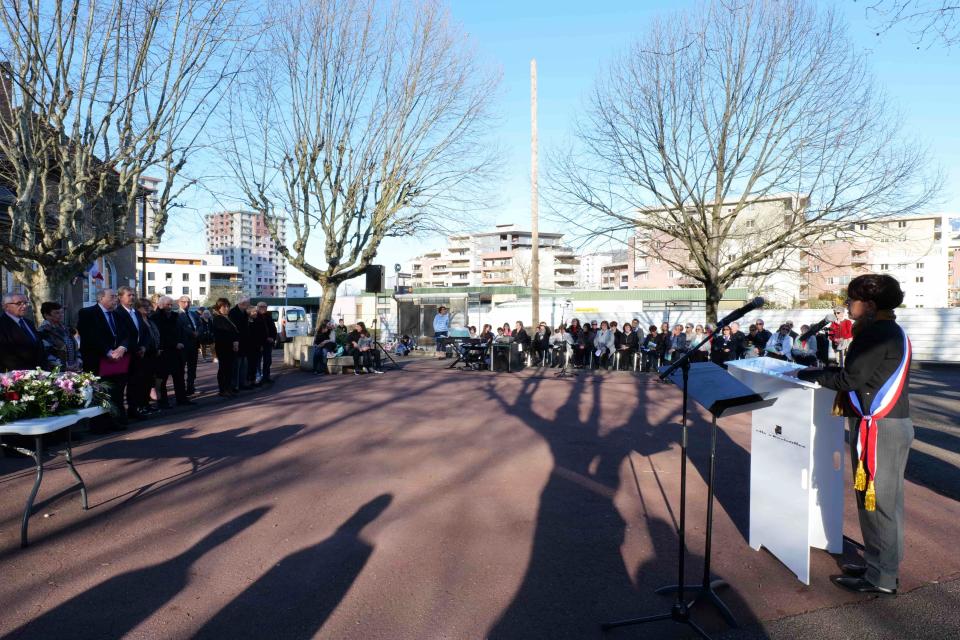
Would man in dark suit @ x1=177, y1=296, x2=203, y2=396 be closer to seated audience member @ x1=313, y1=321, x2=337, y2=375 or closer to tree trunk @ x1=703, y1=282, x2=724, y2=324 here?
seated audience member @ x1=313, y1=321, x2=337, y2=375

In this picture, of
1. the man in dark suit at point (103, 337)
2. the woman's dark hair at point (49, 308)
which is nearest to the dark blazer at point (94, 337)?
the man in dark suit at point (103, 337)

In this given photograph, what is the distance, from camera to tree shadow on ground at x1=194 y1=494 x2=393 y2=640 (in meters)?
3.42

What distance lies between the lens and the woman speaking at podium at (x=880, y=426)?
3.79 meters

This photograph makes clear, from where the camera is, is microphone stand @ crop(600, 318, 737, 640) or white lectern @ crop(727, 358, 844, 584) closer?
microphone stand @ crop(600, 318, 737, 640)

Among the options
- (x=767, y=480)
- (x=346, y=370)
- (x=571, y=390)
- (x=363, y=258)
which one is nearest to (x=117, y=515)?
(x=767, y=480)

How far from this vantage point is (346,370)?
1683 cm

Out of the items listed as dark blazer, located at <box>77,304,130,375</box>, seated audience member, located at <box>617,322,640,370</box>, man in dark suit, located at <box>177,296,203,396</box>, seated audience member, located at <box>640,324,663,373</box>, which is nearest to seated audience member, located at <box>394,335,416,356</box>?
seated audience member, located at <box>617,322,640,370</box>

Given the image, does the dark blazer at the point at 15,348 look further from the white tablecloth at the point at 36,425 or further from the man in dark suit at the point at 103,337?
the white tablecloth at the point at 36,425

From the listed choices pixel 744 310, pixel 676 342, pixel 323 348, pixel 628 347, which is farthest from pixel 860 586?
pixel 628 347

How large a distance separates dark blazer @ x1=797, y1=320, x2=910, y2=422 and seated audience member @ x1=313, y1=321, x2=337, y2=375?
14.3 meters

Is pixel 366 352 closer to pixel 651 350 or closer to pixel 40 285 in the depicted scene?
pixel 40 285

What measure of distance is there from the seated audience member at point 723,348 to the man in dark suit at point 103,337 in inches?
505

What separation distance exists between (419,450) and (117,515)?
10.5 ft

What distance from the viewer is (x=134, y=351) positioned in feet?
29.5
